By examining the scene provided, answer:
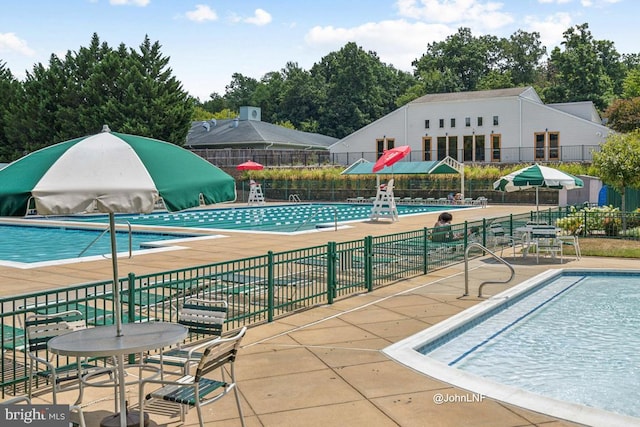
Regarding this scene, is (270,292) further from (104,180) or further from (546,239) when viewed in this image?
Answer: (546,239)

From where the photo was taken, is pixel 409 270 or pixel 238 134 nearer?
pixel 409 270

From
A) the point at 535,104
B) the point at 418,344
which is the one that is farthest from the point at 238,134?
the point at 418,344

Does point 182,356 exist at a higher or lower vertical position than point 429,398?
higher

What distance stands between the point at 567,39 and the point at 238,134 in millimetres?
41925

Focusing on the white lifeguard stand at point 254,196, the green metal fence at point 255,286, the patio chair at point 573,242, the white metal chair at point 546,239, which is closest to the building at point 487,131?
the white lifeguard stand at point 254,196

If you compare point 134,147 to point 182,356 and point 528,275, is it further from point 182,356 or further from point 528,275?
point 528,275

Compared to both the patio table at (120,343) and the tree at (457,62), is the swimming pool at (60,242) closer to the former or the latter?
the patio table at (120,343)

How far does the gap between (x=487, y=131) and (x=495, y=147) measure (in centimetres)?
161

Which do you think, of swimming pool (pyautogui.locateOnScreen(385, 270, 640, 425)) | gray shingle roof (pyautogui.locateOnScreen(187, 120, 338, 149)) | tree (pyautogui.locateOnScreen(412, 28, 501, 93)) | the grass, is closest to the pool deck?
swimming pool (pyautogui.locateOnScreen(385, 270, 640, 425))

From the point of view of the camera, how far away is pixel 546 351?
980 cm

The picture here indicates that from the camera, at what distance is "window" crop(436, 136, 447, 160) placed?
59938mm

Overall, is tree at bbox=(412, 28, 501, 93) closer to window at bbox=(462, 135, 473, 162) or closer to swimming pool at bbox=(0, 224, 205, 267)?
window at bbox=(462, 135, 473, 162)

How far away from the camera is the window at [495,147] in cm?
5750

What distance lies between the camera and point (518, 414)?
6.06 metres
